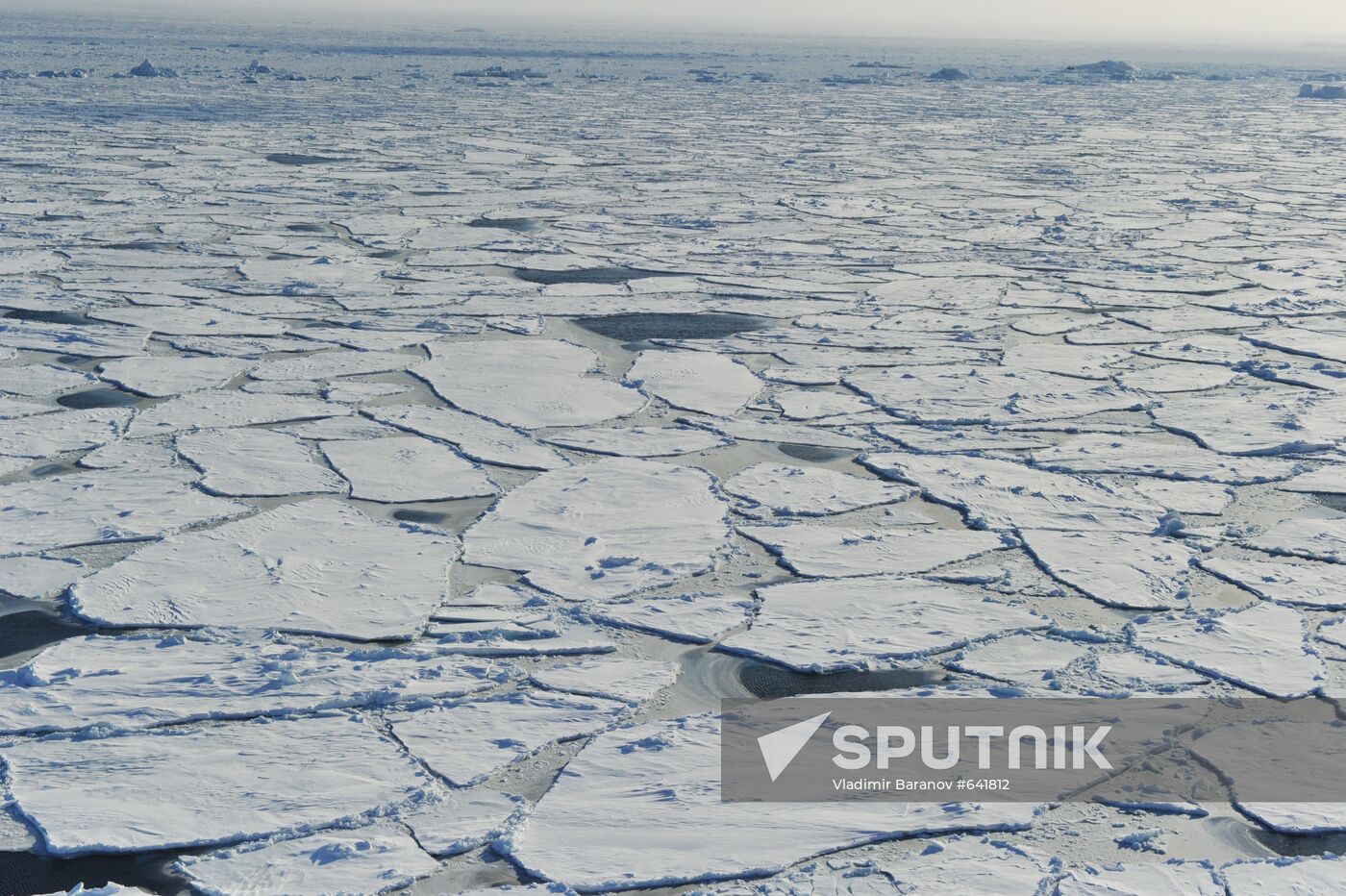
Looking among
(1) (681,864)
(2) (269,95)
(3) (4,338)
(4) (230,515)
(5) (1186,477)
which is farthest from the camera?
(2) (269,95)

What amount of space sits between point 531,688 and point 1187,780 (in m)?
1.03

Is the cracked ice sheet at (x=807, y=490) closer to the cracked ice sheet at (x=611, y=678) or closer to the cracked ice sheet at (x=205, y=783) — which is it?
the cracked ice sheet at (x=611, y=678)

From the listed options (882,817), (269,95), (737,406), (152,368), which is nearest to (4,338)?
(152,368)

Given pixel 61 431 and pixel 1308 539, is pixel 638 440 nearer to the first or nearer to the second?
pixel 61 431

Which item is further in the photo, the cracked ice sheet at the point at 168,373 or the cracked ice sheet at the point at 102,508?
the cracked ice sheet at the point at 168,373

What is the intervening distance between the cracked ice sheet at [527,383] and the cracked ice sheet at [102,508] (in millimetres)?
856

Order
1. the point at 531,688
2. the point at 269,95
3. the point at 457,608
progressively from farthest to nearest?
the point at 269,95 → the point at 457,608 → the point at 531,688

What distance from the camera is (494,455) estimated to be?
3.29 meters

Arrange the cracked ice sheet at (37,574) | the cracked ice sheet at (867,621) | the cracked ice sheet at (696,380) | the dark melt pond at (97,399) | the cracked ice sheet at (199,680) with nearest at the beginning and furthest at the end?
the cracked ice sheet at (199,680) < the cracked ice sheet at (867,621) < the cracked ice sheet at (37,574) < the dark melt pond at (97,399) < the cracked ice sheet at (696,380)

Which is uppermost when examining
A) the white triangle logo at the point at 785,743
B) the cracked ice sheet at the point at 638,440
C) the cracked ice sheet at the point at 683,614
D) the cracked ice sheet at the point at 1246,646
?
the cracked ice sheet at the point at 638,440

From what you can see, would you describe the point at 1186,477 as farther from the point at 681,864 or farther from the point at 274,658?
the point at 274,658

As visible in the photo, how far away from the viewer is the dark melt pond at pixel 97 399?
3594mm

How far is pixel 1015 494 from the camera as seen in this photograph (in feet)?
10.1

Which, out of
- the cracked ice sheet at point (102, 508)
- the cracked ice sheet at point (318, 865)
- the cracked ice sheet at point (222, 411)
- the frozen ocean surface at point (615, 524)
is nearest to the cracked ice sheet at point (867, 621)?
the frozen ocean surface at point (615, 524)
